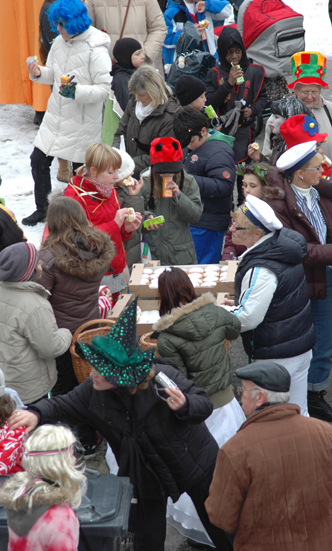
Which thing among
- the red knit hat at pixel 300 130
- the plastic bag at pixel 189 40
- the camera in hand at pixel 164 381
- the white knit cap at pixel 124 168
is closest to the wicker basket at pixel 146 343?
the camera in hand at pixel 164 381

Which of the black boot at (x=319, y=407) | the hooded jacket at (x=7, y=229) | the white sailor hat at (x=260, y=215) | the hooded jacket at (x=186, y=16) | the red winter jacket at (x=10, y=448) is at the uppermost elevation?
the hooded jacket at (x=186, y=16)

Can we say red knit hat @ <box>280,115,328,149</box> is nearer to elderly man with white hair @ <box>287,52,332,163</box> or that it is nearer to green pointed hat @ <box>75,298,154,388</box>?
elderly man with white hair @ <box>287,52,332,163</box>

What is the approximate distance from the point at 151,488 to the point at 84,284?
1494 millimetres

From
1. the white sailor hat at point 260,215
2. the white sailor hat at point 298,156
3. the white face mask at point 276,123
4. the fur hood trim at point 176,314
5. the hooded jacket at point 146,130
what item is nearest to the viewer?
the fur hood trim at point 176,314

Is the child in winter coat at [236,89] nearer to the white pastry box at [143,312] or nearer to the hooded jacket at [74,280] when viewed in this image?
the white pastry box at [143,312]

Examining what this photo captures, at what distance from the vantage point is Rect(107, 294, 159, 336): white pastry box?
4.32 metres

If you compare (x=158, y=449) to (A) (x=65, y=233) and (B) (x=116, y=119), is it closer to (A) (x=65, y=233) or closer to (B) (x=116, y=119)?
(A) (x=65, y=233)

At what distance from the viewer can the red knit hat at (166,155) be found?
4730mm

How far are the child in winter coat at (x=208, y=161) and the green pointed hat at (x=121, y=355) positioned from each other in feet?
9.49

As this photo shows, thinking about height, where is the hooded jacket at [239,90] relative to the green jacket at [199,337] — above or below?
above

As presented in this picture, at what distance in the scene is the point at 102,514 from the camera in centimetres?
253

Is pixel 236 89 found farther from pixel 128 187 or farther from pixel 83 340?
pixel 83 340

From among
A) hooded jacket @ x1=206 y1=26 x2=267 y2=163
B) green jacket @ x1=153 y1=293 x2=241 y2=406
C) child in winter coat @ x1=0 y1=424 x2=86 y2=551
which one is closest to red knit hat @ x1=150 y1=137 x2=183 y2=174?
green jacket @ x1=153 y1=293 x2=241 y2=406

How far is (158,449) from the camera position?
2.94 meters
